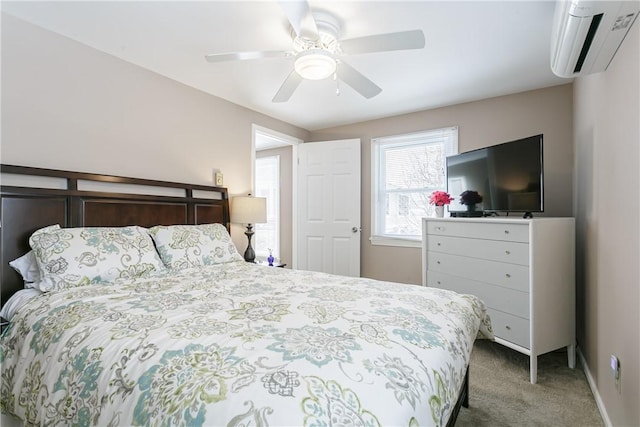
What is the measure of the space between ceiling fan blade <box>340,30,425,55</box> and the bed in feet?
4.44

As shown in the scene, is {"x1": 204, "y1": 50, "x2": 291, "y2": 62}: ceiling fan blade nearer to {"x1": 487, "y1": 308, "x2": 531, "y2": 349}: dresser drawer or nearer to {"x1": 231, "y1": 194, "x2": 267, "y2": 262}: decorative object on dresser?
{"x1": 231, "y1": 194, "x2": 267, "y2": 262}: decorative object on dresser

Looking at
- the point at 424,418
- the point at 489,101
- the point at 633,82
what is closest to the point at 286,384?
the point at 424,418

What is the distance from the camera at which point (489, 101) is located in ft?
10.9

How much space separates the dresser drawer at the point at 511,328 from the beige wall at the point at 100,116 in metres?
2.82

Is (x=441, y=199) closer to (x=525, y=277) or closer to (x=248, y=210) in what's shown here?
(x=525, y=277)

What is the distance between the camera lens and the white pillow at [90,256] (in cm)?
175

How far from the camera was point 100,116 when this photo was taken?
7.75 feet

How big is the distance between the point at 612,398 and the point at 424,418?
5.05ft

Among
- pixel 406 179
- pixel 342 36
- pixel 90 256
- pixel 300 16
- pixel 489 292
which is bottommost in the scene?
pixel 489 292

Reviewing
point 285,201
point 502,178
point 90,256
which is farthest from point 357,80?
point 285,201

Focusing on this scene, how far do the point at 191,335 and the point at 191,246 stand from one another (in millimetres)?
1455

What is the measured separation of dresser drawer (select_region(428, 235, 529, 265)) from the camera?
7.45ft

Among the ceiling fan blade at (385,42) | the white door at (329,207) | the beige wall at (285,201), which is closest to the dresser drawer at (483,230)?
the white door at (329,207)

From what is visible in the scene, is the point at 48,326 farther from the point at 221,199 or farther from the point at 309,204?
the point at 309,204
